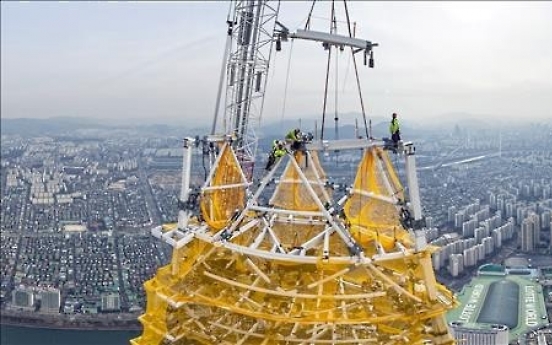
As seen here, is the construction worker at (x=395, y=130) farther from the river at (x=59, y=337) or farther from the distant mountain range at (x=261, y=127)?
the river at (x=59, y=337)

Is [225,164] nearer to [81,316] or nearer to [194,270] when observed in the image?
[194,270]

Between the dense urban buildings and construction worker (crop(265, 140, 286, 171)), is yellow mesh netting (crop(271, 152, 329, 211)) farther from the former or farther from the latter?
the dense urban buildings

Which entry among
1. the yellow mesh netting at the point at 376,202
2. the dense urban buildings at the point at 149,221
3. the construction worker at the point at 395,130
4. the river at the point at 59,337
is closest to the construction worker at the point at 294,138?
the yellow mesh netting at the point at 376,202

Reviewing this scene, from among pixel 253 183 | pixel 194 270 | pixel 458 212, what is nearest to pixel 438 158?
pixel 458 212

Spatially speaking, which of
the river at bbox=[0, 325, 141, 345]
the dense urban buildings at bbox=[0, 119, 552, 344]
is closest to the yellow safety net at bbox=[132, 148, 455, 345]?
the dense urban buildings at bbox=[0, 119, 552, 344]

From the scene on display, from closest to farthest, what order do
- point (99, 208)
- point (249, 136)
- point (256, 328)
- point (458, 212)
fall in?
point (256, 328), point (249, 136), point (458, 212), point (99, 208)

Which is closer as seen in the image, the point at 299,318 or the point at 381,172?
the point at 299,318

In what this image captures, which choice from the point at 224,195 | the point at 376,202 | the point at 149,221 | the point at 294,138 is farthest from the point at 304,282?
the point at 149,221
